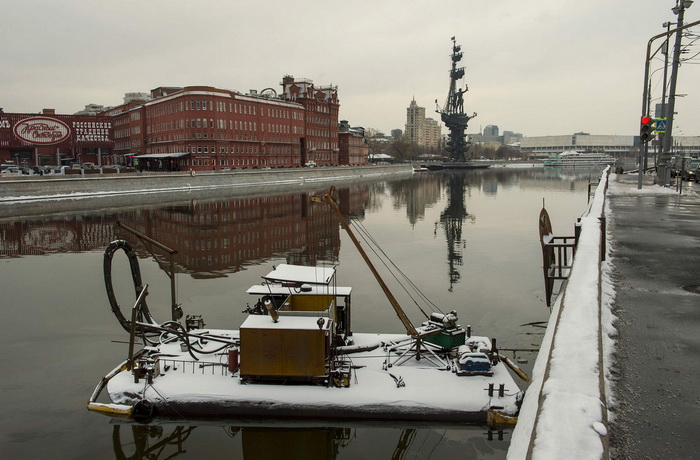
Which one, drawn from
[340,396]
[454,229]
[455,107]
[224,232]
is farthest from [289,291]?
[455,107]

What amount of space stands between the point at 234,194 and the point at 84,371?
61894mm

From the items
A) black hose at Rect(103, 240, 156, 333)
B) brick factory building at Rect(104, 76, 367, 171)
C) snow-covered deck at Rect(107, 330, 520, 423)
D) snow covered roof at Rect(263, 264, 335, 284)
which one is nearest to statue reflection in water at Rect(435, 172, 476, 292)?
snow covered roof at Rect(263, 264, 335, 284)

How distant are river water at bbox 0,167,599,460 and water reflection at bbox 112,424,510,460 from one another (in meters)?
0.03

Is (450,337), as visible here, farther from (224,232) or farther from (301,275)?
(224,232)

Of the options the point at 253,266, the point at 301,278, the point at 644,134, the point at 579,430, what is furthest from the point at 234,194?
the point at 579,430

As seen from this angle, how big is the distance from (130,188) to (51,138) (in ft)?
127

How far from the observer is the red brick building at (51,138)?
316ft

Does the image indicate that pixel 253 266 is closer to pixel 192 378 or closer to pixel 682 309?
pixel 192 378

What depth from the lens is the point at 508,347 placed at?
52.5 feet

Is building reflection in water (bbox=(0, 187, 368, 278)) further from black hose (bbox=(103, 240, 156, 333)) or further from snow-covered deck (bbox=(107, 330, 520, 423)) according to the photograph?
snow-covered deck (bbox=(107, 330, 520, 423))

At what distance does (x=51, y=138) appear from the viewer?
97.9 meters

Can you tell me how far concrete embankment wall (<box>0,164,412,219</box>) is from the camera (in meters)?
58.7

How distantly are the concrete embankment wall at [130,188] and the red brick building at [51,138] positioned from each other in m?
33.1

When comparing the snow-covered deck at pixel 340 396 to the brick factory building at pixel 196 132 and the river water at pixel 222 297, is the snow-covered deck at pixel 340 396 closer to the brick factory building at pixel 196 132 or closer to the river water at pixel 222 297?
the river water at pixel 222 297
